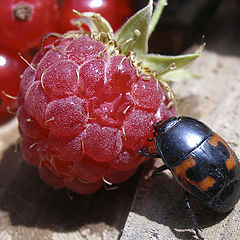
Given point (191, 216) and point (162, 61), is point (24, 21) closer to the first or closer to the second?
point (162, 61)

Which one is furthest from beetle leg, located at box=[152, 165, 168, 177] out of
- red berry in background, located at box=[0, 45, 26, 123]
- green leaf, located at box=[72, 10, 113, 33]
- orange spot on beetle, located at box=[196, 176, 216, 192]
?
red berry in background, located at box=[0, 45, 26, 123]

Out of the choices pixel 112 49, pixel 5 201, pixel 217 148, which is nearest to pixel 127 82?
pixel 112 49

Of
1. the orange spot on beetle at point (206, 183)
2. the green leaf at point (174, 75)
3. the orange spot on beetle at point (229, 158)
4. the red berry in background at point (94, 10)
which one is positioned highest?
the red berry in background at point (94, 10)

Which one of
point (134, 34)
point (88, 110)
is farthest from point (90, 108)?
point (134, 34)

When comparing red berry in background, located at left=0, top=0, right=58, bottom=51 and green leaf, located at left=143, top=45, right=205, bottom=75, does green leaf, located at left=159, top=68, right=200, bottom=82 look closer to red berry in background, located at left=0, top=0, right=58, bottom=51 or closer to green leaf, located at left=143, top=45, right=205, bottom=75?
green leaf, located at left=143, top=45, right=205, bottom=75

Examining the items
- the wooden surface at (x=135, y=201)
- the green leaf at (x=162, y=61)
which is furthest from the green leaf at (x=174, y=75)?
the wooden surface at (x=135, y=201)

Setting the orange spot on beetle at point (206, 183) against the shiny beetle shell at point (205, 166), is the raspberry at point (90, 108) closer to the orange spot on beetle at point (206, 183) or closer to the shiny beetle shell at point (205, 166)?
the shiny beetle shell at point (205, 166)
